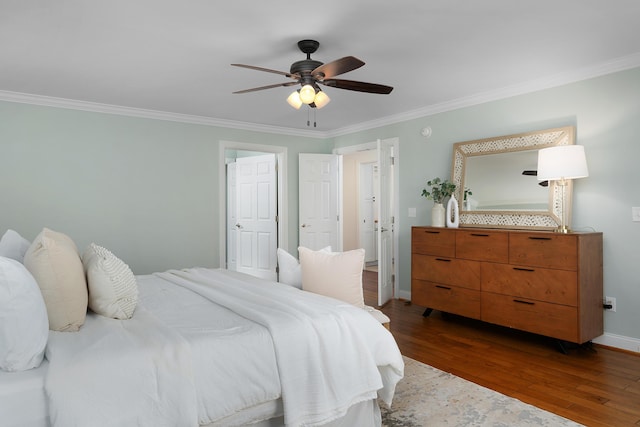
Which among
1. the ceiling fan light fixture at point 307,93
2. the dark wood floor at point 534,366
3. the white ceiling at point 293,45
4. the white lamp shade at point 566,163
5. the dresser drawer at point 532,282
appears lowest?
the dark wood floor at point 534,366

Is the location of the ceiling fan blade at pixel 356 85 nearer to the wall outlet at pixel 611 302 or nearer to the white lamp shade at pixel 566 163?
the white lamp shade at pixel 566 163

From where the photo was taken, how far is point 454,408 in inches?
95.7

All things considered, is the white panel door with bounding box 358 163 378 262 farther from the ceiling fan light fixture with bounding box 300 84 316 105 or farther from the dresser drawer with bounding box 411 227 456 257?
the ceiling fan light fixture with bounding box 300 84 316 105

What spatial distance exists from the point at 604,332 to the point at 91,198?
5321 mm

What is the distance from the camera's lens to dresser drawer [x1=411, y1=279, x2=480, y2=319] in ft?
13.0

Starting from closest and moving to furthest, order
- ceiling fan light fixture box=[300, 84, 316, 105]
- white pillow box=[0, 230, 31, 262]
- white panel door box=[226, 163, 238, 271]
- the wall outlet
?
white pillow box=[0, 230, 31, 262]
ceiling fan light fixture box=[300, 84, 316, 105]
the wall outlet
white panel door box=[226, 163, 238, 271]

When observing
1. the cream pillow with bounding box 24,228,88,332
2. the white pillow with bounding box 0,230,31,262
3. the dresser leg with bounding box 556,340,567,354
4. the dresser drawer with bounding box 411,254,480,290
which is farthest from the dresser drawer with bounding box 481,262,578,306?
the white pillow with bounding box 0,230,31,262

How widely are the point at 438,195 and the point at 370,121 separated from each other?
1.62 m

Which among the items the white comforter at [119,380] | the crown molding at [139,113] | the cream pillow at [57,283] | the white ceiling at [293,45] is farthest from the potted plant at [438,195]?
the cream pillow at [57,283]

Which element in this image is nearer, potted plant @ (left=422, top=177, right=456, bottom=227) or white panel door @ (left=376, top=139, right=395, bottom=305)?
potted plant @ (left=422, top=177, right=456, bottom=227)

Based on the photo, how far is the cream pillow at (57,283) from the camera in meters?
1.69

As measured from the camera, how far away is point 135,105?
15.4 ft

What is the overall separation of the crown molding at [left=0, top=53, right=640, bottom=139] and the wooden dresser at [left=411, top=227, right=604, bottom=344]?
1.43m

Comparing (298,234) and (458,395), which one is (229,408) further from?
(298,234)
